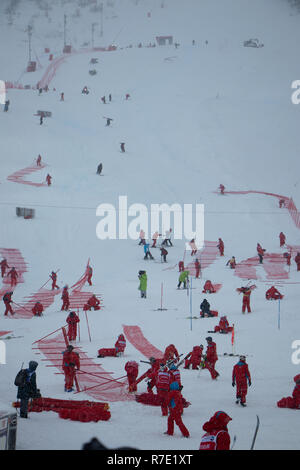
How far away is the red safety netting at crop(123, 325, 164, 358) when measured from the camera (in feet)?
39.7

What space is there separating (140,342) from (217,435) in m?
7.67

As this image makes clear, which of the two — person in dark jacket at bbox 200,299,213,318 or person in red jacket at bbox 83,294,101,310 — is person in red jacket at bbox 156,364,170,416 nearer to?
person in dark jacket at bbox 200,299,213,318

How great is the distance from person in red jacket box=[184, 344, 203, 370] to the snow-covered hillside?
211 millimetres

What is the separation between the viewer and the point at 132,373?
9.27 m


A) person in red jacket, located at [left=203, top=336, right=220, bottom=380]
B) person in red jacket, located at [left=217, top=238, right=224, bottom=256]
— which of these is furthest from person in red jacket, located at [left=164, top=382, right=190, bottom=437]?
person in red jacket, located at [left=217, top=238, right=224, bottom=256]

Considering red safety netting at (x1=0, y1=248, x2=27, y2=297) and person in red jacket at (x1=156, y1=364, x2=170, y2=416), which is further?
red safety netting at (x1=0, y1=248, x2=27, y2=297)

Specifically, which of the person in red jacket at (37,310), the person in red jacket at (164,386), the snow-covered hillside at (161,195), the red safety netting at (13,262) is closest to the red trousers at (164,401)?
the person in red jacket at (164,386)

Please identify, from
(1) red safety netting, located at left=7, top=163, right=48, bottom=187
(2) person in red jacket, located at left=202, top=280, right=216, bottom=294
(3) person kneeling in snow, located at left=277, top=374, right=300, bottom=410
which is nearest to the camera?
(3) person kneeling in snow, located at left=277, top=374, right=300, bottom=410

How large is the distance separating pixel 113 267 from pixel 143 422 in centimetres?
1370

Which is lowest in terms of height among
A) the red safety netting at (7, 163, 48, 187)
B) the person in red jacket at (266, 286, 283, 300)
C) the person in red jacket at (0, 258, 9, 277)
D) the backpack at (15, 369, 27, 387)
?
the backpack at (15, 369, 27, 387)

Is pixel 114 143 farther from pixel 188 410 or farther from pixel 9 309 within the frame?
pixel 188 410

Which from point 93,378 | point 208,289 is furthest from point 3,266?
point 93,378

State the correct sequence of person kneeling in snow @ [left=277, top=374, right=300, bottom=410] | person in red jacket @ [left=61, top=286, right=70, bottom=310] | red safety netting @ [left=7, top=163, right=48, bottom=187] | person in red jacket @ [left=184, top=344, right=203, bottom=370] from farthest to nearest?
red safety netting @ [left=7, top=163, right=48, bottom=187] → person in red jacket @ [left=61, top=286, right=70, bottom=310] → person in red jacket @ [left=184, top=344, right=203, bottom=370] → person kneeling in snow @ [left=277, top=374, right=300, bottom=410]

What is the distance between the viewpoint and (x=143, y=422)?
7.86 metres
